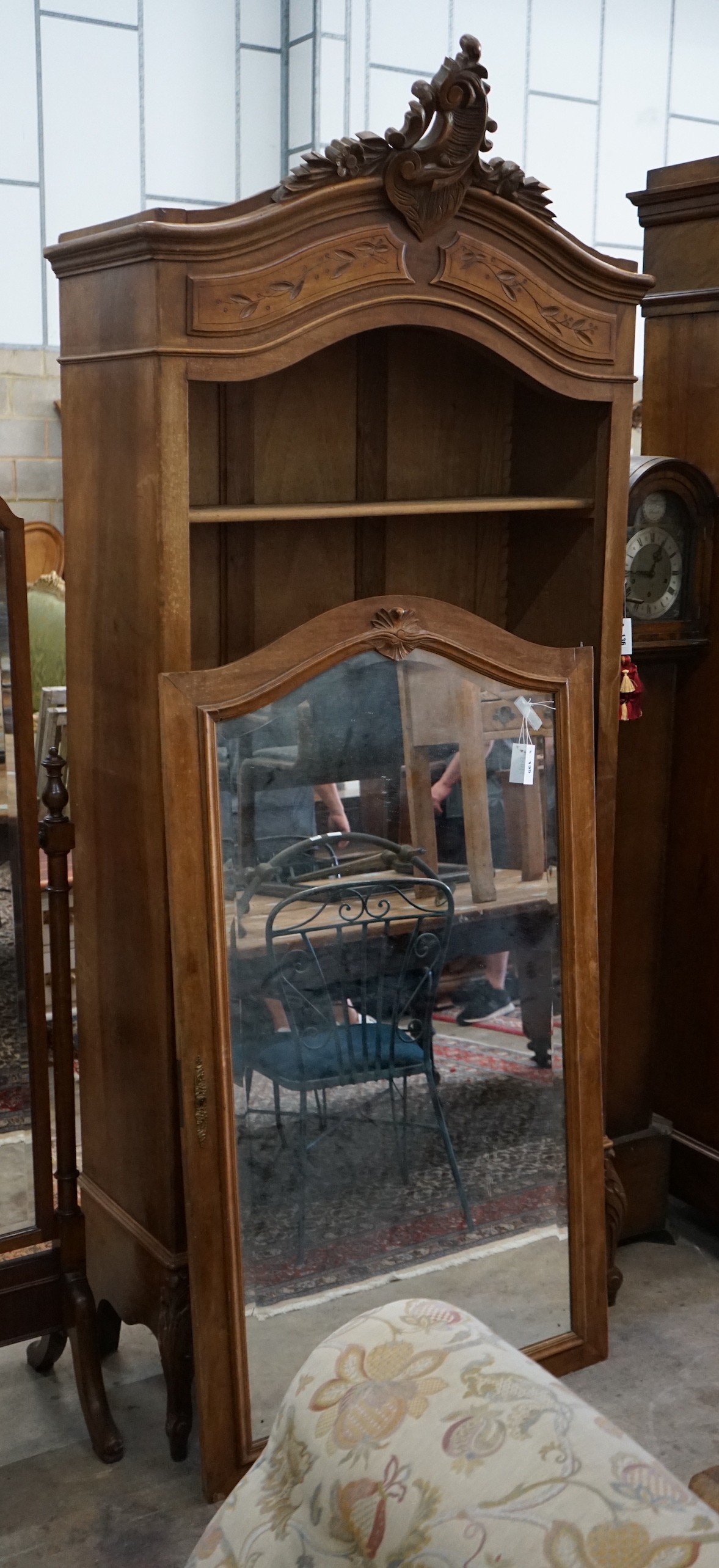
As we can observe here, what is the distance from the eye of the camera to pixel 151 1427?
2375mm

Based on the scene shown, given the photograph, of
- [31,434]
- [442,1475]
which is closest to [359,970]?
[442,1475]

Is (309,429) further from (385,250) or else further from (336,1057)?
(336,1057)

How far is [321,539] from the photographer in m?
2.56

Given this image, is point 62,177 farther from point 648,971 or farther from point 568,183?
point 648,971

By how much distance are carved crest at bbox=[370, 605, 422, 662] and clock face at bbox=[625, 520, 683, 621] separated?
62 cm

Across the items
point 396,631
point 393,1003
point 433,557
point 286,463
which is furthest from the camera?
point 433,557

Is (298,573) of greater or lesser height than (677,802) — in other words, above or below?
above

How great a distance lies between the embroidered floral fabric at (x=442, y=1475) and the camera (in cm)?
78

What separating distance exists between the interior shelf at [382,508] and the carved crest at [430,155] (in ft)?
1.38

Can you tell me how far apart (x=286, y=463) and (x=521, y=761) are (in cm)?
67

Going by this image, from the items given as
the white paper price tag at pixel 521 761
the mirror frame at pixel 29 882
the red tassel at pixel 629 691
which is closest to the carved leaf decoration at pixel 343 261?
the mirror frame at pixel 29 882

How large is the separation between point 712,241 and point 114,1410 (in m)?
2.36

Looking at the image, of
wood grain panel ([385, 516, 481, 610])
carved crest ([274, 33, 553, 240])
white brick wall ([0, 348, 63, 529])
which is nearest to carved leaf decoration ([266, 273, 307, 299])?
carved crest ([274, 33, 553, 240])

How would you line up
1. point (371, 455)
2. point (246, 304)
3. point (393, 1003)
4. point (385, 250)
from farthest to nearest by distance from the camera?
point (371, 455)
point (393, 1003)
point (385, 250)
point (246, 304)
